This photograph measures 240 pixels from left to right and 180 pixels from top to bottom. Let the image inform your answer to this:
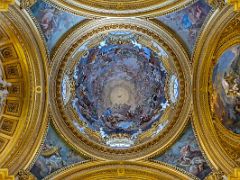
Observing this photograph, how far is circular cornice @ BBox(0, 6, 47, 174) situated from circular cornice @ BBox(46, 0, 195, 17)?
1784 mm

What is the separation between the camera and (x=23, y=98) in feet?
59.1

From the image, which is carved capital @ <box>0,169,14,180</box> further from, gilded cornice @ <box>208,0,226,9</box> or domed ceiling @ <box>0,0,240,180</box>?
gilded cornice @ <box>208,0,226,9</box>

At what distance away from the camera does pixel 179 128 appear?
18.7m

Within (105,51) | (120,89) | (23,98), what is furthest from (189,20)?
(23,98)

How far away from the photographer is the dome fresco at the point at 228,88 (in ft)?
57.4

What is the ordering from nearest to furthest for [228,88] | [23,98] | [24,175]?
[24,175] < [228,88] < [23,98]

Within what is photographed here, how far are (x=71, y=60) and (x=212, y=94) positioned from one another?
20.0 feet

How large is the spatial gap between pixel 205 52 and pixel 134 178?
20.3 ft

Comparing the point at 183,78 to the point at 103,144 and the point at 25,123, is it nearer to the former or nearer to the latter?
the point at 103,144

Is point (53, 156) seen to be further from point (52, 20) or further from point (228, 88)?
point (228, 88)

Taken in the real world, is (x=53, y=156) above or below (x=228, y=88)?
below

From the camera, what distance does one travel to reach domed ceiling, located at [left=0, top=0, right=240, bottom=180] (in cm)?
1705

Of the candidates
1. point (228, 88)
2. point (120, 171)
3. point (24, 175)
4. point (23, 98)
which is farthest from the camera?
point (120, 171)

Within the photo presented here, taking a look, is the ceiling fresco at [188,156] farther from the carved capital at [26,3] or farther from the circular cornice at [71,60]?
the carved capital at [26,3]
